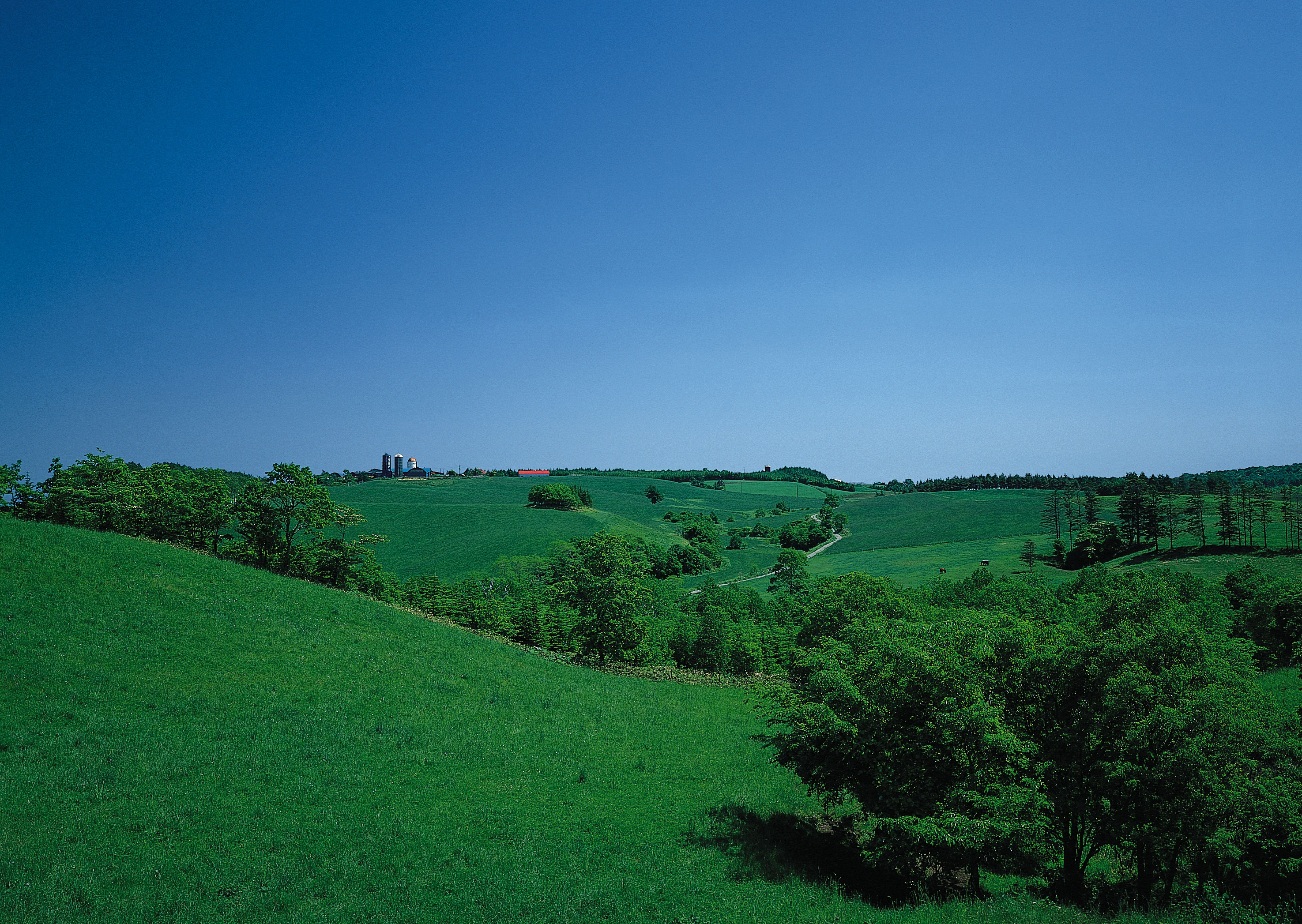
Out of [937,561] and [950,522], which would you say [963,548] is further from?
[950,522]

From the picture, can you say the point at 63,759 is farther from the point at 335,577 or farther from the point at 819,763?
the point at 335,577

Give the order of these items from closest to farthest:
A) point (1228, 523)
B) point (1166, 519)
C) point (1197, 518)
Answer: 1. point (1228, 523)
2. point (1197, 518)
3. point (1166, 519)

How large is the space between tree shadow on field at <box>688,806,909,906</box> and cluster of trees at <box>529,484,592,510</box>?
5261 inches

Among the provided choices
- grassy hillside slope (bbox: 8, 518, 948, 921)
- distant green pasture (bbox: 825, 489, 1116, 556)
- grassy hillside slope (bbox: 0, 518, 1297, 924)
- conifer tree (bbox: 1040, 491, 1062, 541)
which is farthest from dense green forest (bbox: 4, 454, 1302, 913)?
conifer tree (bbox: 1040, 491, 1062, 541)

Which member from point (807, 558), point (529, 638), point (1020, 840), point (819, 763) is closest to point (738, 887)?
point (819, 763)

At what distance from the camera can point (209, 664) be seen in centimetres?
2555

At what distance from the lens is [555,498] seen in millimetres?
157750

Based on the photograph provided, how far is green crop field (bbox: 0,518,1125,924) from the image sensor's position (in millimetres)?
14180

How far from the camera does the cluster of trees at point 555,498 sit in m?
157

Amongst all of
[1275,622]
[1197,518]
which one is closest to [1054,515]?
[1197,518]

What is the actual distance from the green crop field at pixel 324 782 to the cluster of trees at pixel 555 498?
122065 mm

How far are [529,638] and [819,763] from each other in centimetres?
5975

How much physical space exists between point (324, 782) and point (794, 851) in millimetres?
15131

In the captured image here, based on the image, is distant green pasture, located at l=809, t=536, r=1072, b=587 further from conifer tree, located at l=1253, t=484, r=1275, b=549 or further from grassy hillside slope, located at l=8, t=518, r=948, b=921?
grassy hillside slope, located at l=8, t=518, r=948, b=921
